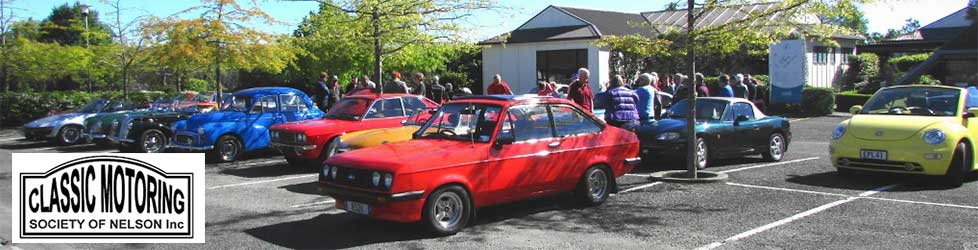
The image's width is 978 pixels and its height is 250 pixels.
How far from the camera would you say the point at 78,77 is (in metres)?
32.2

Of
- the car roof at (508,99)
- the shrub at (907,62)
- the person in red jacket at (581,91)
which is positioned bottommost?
the car roof at (508,99)

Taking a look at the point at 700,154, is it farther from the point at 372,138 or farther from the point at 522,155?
the point at 372,138

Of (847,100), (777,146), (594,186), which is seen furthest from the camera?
(847,100)

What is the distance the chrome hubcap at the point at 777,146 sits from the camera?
517 inches

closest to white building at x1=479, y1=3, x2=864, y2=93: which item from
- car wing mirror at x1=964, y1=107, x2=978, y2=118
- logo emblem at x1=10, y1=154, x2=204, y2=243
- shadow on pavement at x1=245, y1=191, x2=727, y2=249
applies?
car wing mirror at x1=964, y1=107, x2=978, y2=118

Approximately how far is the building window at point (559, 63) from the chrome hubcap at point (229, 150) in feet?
73.7

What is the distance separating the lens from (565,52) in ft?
120

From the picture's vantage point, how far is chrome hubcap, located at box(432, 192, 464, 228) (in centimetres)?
739

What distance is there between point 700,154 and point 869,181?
2422 mm

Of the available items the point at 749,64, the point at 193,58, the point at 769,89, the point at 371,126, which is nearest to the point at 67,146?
the point at 193,58

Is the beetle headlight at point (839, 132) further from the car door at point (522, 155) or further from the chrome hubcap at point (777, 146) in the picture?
the car door at point (522, 155)

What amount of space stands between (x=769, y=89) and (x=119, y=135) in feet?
69.4

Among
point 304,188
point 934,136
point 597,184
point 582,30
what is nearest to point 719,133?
point 934,136

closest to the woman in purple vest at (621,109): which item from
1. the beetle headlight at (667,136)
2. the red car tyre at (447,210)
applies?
the beetle headlight at (667,136)
